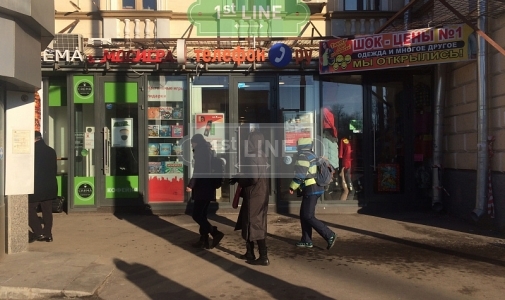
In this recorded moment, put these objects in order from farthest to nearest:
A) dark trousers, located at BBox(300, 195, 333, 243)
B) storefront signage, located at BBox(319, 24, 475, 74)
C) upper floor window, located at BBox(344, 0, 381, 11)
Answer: upper floor window, located at BBox(344, 0, 381, 11) < storefront signage, located at BBox(319, 24, 475, 74) < dark trousers, located at BBox(300, 195, 333, 243)

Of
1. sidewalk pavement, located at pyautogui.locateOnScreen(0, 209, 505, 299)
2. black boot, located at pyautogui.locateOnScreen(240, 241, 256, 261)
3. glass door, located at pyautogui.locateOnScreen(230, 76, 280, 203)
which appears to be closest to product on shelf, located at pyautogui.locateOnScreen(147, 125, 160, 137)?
glass door, located at pyautogui.locateOnScreen(230, 76, 280, 203)

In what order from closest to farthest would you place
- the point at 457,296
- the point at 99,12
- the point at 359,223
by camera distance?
the point at 457,296, the point at 359,223, the point at 99,12

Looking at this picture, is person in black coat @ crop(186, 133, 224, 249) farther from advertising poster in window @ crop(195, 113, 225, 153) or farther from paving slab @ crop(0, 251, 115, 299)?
advertising poster in window @ crop(195, 113, 225, 153)

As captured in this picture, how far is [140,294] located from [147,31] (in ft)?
22.0

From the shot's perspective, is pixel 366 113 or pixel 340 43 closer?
pixel 340 43

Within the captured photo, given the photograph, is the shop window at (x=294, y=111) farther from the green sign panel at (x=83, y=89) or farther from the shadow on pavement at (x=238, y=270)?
the green sign panel at (x=83, y=89)

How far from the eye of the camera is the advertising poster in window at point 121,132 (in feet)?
36.7

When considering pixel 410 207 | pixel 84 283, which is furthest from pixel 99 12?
pixel 410 207

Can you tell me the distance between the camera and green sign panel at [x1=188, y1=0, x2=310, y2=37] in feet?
37.4

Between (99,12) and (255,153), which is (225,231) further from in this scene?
(99,12)

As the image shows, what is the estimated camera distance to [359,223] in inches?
400

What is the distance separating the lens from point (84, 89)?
36.4 feet

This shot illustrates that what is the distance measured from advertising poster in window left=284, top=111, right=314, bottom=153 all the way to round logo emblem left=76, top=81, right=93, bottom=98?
4.09m

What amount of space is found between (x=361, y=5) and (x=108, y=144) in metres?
6.16
